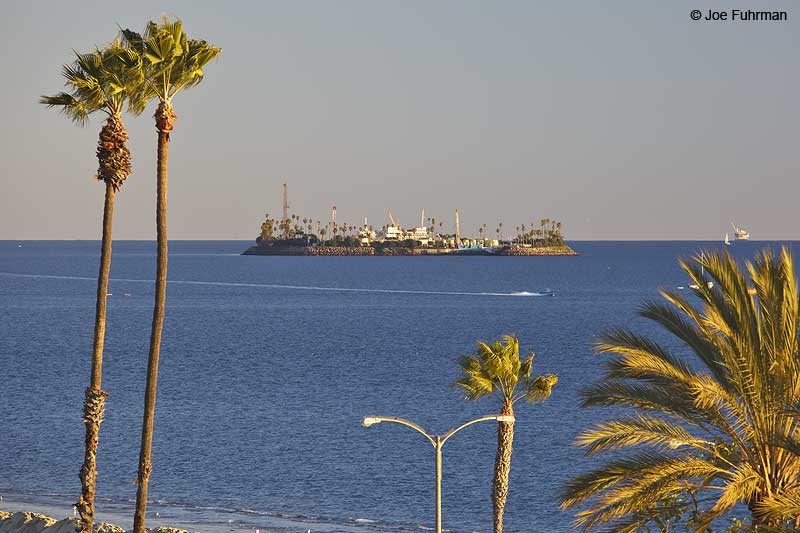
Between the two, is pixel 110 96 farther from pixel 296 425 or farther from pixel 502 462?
pixel 296 425

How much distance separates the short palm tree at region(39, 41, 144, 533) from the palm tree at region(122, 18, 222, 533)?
57 cm

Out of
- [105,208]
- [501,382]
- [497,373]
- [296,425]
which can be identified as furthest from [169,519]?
[296,425]

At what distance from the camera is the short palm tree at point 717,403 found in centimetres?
2180

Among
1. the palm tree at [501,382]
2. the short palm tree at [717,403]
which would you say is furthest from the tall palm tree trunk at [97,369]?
the short palm tree at [717,403]

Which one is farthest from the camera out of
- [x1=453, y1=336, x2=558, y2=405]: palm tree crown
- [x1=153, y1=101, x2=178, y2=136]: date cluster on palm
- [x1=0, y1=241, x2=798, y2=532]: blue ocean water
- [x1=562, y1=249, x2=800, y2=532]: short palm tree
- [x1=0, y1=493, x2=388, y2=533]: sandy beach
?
[x1=0, y1=241, x2=798, y2=532]: blue ocean water

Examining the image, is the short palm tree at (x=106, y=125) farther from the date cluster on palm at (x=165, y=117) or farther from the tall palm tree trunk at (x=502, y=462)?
the tall palm tree trunk at (x=502, y=462)

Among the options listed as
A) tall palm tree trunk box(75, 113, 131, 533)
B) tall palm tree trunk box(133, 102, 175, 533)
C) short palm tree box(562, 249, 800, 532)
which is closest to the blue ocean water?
short palm tree box(562, 249, 800, 532)

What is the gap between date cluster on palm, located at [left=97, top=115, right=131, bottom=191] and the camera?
3125cm

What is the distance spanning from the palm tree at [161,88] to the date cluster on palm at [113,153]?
5.02 ft

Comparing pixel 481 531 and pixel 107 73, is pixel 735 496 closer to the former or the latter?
pixel 107 73

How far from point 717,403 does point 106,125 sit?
17922mm

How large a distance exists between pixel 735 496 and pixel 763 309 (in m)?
3.74

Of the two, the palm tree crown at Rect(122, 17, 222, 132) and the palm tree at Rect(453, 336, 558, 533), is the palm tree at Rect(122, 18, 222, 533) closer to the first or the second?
the palm tree crown at Rect(122, 17, 222, 132)

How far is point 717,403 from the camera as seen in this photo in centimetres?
2289
